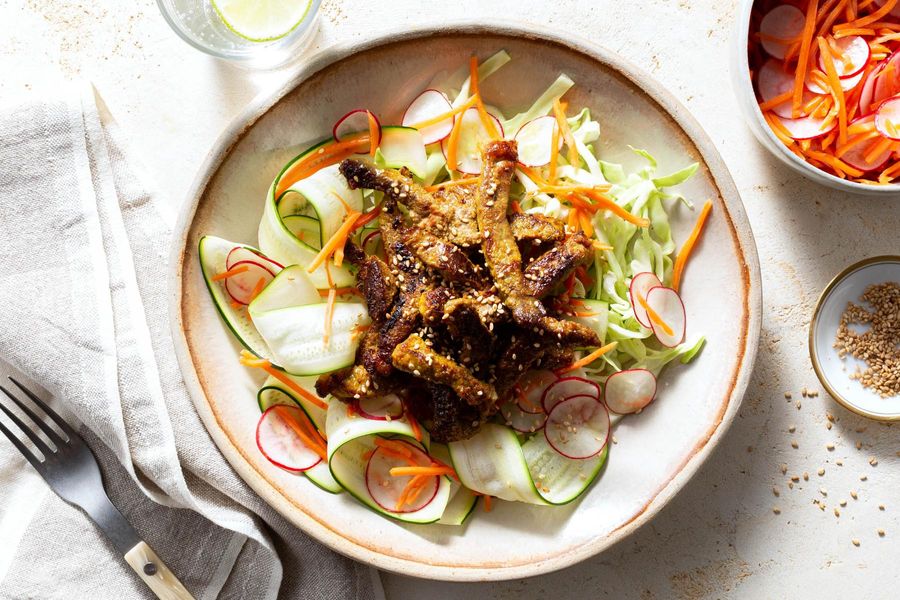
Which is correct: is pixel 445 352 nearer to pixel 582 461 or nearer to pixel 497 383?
pixel 497 383

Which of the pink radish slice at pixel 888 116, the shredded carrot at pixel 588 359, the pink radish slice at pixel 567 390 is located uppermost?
the pink radish slice at pixel 888 116

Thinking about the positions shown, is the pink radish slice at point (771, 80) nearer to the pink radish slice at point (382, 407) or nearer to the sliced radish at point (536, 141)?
the sliced radish at point (536, 141)

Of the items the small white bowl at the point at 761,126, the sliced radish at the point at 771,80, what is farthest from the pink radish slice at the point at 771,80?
the small white bowl at the point at 761,126

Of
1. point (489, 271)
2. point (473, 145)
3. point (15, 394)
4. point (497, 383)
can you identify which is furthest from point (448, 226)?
point (15, 394)

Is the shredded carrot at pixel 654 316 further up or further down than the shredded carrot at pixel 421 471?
further up

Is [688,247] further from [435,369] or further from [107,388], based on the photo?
[107,388]

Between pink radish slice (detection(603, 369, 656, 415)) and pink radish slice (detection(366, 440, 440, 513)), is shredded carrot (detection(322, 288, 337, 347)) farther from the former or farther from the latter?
pink radish slice (detection(603, 369, 656, 415))
